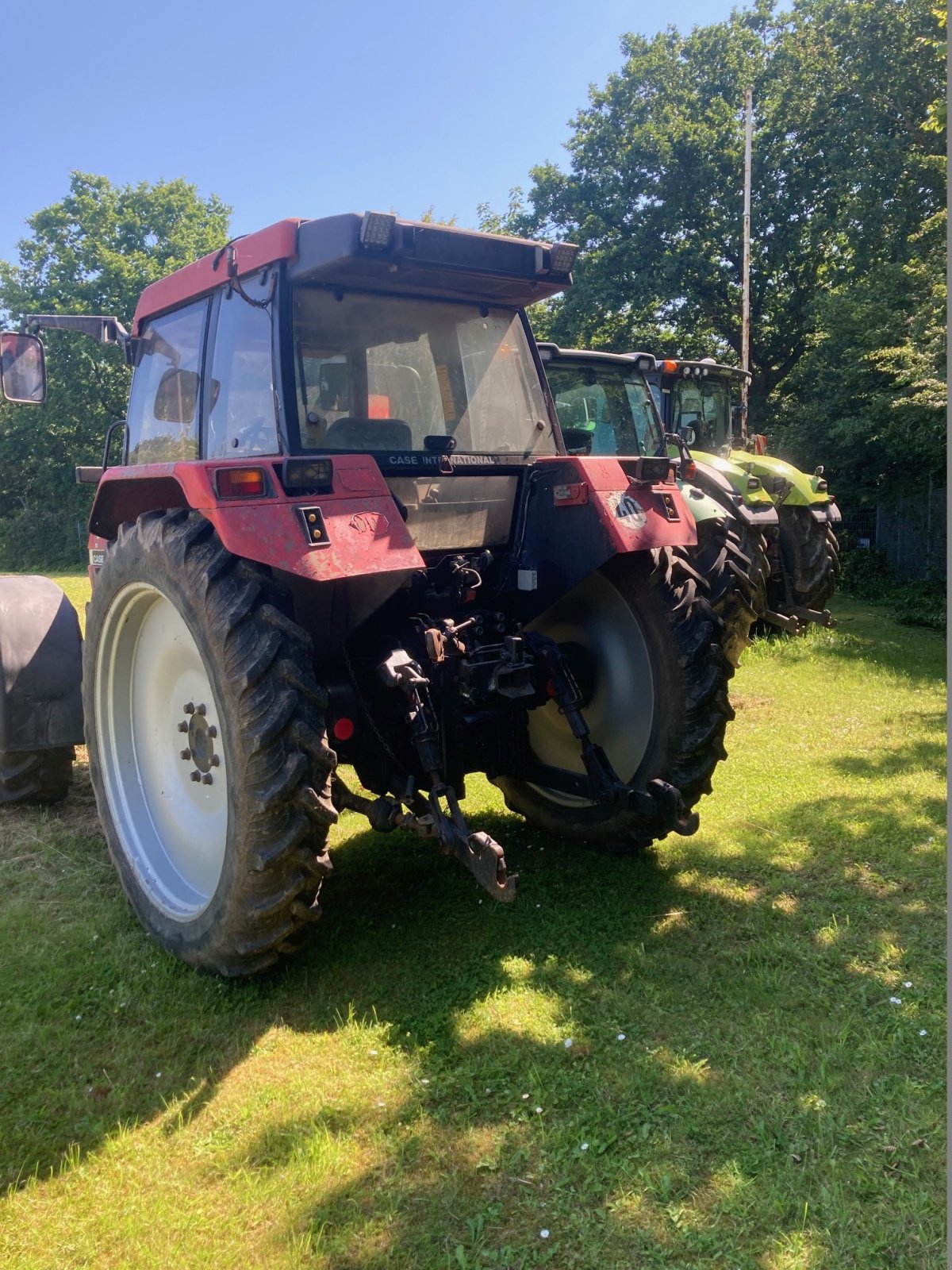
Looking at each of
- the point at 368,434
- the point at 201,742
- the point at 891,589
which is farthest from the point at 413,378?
the point at 891,589

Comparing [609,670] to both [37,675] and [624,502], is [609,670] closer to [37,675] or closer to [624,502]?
[624,502]

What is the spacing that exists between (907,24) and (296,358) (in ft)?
59.8

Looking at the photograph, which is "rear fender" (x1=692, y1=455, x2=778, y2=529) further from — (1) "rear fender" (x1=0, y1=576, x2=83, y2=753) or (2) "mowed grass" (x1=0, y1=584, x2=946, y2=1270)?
(1) "rear fender" (x1=0, y1=576, x2=83, y2=753)

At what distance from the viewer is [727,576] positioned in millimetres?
5895

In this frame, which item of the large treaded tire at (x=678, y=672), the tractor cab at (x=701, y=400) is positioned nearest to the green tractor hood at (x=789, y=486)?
the tractor cab at (x=701, y=400)

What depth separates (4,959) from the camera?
3.49m

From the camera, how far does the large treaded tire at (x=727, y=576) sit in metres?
5.88

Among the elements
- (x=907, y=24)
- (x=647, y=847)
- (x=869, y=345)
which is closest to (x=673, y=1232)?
(x=647, y=847)

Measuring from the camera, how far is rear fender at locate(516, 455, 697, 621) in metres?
3.73

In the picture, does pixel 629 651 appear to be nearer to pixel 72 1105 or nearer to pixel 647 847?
pixel 647 847

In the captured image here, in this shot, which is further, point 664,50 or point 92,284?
point 92,284

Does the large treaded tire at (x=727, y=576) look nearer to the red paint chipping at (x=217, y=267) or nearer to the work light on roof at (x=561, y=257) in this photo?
the work light on roof at (x=561, y=257)

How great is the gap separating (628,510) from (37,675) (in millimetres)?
2828

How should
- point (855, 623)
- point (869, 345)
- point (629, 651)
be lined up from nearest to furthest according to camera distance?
point (629, 651) < point (855, 623) < point (869, 345)
